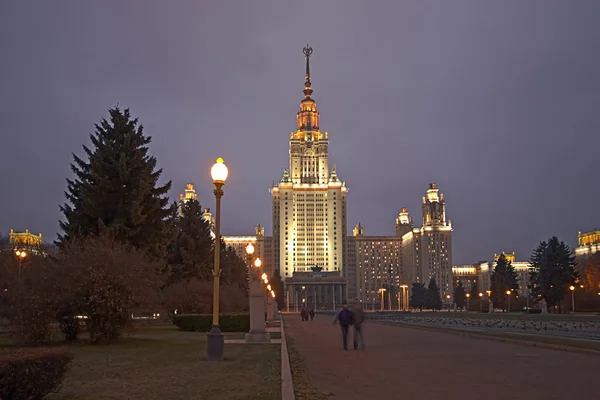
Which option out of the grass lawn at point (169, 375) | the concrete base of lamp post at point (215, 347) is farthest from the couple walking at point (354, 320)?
the concrete base of lamp post at point (215, 347)

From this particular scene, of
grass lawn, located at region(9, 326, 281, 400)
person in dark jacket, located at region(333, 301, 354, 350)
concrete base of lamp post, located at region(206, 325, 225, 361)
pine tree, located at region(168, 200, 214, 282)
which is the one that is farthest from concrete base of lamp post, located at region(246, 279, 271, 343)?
pine tree, located at region(168, 200, 214, 282)

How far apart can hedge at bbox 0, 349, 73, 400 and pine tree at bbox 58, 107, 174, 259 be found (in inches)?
1243

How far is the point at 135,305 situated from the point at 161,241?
17.9 meters

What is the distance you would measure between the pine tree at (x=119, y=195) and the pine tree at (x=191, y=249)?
1452 cm

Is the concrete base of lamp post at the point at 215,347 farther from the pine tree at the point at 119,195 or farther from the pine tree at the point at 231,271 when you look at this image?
the pine tree at the point at 231,271

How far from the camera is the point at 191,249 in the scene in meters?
63.0

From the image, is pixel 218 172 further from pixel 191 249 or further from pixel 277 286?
pixel 277 286

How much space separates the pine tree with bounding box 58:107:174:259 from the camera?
4303 centimetres

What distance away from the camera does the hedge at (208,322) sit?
40.8m

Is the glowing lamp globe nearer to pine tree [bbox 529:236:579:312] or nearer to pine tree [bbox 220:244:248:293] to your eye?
pine tree [bbox 220:244:248:293]

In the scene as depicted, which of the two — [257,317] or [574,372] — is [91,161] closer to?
[257,317]

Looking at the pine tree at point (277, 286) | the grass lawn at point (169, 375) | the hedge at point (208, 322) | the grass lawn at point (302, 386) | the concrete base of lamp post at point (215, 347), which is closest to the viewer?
the grass lawn at point (169, 375)

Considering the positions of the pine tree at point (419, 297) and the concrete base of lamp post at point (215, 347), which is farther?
the pine tree at point (419, 297)

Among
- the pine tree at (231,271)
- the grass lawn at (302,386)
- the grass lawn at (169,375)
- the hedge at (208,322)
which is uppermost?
the pine tree at (231,271)
